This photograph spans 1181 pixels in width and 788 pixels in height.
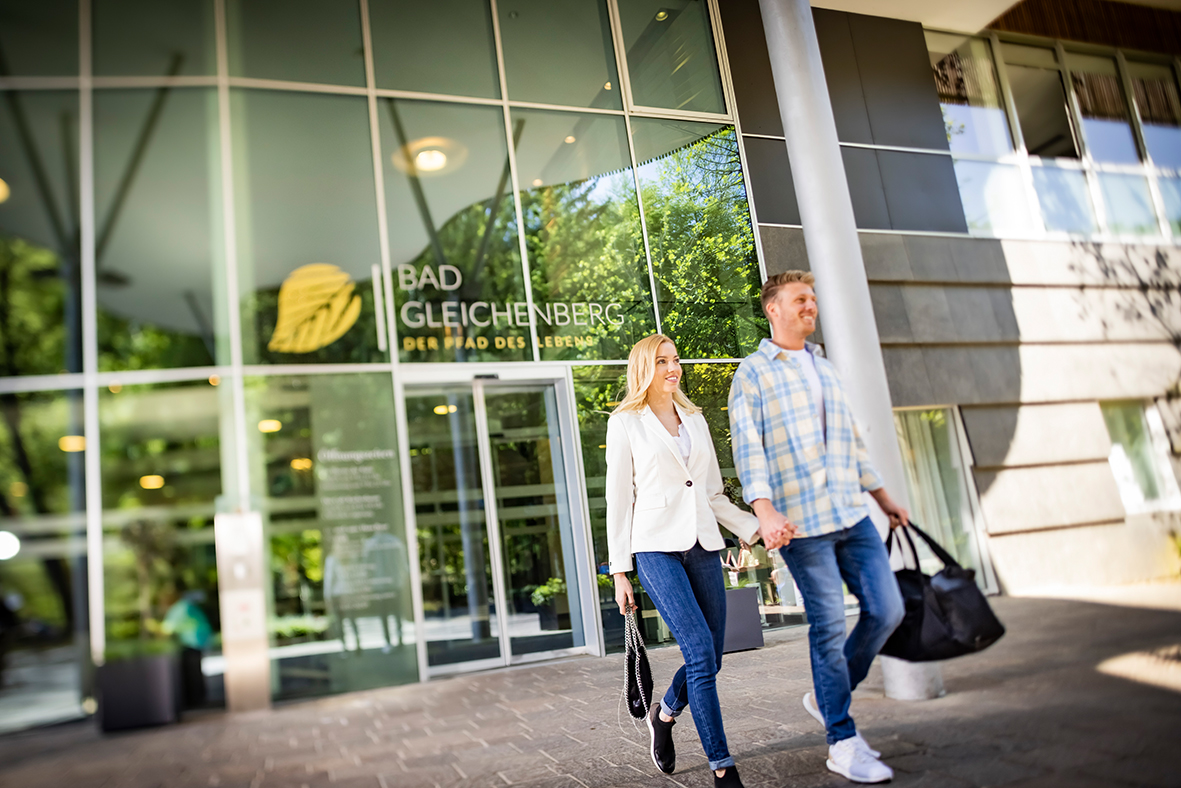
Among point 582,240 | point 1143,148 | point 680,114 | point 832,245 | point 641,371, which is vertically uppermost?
point 680,114

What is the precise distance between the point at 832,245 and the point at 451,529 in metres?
3.90

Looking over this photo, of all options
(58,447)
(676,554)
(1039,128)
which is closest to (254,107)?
(58,447)

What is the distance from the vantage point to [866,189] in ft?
27.9

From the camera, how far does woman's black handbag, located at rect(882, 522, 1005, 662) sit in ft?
9.98

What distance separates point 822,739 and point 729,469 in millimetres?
2317

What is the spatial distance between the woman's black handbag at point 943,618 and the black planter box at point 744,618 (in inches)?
84.5

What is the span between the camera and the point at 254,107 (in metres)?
6.24

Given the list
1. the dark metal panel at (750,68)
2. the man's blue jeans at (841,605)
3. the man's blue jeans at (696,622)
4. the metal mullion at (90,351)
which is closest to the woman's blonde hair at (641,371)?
the man's blue jeans at (696,622)

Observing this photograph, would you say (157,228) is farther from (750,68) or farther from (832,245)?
(750,68)

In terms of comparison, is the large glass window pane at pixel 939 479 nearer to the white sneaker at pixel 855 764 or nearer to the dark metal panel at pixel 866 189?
the dark metal panel at pixel 866 189

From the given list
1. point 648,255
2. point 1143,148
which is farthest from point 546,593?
point 1143,148

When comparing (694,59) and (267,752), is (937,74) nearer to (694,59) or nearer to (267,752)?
(694,59)

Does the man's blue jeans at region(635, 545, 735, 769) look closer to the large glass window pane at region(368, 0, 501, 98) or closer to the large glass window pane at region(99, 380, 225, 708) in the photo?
the large glass window pane at region(99, 380, 225, 708)

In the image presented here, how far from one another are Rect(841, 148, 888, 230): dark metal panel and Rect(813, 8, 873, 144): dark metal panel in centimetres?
21
